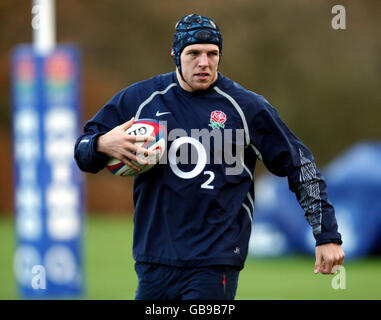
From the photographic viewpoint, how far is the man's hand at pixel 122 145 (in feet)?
12.6

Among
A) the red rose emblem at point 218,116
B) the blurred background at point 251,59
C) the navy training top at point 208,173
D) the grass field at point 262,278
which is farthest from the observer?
the blurred background at point 251,59

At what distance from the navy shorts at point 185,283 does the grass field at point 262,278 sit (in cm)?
456

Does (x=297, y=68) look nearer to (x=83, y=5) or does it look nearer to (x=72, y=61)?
(x=83, y=5)

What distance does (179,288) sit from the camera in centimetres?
385

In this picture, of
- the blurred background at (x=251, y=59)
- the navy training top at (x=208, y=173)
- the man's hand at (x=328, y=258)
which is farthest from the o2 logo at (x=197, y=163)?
the blurred background at (x=251, y=59)

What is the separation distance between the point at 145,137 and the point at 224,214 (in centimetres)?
60

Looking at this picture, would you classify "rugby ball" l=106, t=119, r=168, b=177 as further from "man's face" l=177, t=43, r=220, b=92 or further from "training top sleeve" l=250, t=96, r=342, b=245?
"training top sleeve" l=250, t=96, r=342, b=245

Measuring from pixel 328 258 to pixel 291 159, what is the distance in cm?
58

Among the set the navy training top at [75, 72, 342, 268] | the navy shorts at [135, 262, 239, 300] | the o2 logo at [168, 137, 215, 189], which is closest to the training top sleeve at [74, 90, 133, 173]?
the navy training top at [75, 72, 342, 268]

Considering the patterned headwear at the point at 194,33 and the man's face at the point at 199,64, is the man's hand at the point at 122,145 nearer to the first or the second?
the man's face at the point at 199,64

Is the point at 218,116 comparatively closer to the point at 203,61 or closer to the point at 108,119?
the point at 203,61

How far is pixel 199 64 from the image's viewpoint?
3984mm

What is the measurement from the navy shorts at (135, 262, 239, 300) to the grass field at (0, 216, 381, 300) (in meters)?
4.56

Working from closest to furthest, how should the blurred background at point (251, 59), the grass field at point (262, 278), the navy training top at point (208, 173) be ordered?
1. the navy training top at point (208, 173)
2. the grass field at point (262, 278)
3. the blurred background at point (251, 59)
